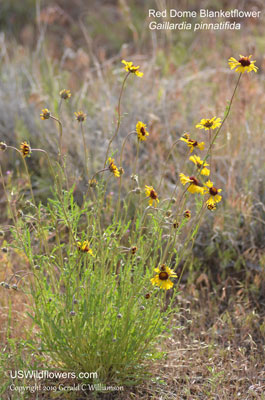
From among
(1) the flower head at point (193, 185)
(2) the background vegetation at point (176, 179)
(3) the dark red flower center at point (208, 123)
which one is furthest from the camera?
(2) the background vegetation at point (176, 179)

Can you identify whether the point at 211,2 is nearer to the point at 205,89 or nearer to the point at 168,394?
the point at 205,89

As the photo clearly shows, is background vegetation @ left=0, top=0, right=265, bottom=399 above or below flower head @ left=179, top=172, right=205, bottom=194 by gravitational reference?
below

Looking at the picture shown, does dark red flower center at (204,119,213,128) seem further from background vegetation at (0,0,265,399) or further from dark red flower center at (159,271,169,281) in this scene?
dark red flower center at (159,271,169,281)

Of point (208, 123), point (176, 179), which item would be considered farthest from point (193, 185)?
point (176, 179)

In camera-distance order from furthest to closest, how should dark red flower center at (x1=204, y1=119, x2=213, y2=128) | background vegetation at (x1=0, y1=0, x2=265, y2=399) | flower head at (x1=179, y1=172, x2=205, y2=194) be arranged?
background vegetation at (x1=0, y1=0, x2=265, y2=399) < dark red flower center at (x1=204, y1=119, x2=213, y2=128) < flower head at (x1=179, y1=172, x2=205, y2=194)

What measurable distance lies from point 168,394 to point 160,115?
2383 millimetres

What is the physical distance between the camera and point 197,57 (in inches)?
217

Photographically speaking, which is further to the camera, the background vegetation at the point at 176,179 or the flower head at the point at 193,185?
the background vegetation at the point at 176,179

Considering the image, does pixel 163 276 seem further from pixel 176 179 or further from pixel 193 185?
pixel 176 179

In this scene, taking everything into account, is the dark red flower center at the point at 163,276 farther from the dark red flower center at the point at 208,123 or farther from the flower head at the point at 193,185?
the dark red flower center at the point at 208,123

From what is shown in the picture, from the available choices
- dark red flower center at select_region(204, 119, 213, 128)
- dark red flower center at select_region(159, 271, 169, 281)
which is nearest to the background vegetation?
dark red flower center at select_region(204, 119, 213, 128)

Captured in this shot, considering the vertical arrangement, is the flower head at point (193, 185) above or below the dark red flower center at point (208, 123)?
below

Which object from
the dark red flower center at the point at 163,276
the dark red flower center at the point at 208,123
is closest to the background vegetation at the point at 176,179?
the dark red flower center at the point at 208,123

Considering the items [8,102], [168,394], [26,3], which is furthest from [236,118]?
[26,3]
